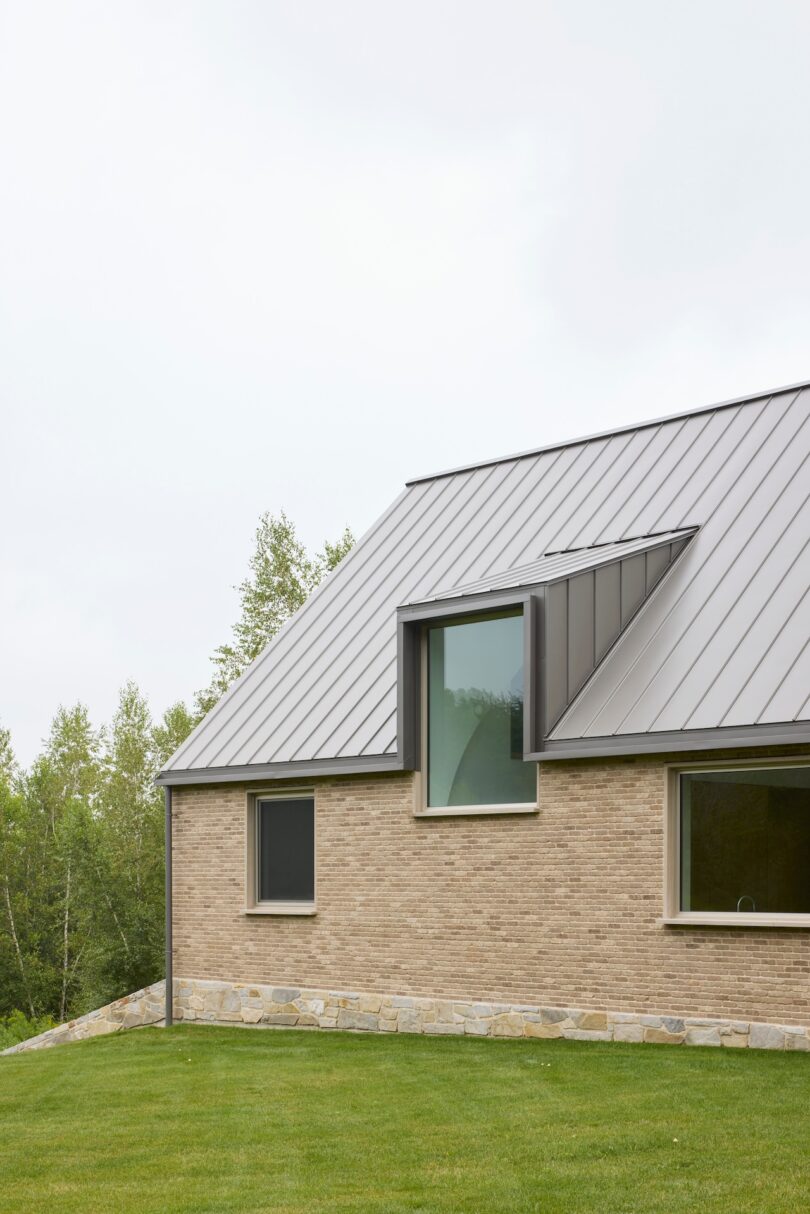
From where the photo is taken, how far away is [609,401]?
78.7m

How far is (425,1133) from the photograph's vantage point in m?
9.51

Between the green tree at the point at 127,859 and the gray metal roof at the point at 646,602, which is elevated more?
the gray metal roof at the point at 646,602

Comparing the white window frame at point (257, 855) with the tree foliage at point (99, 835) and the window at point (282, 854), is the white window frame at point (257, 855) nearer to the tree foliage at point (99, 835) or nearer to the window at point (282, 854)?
the window at point (282, 854)

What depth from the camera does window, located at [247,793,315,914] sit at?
18234 mm

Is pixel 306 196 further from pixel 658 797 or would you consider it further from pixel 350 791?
pixel 658 797

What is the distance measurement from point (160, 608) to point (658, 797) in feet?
199

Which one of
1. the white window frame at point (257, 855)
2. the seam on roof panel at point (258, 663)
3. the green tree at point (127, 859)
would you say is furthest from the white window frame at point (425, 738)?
the green tree at point (127, 859)

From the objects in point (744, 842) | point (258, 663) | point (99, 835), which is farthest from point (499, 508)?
point (99, 835)

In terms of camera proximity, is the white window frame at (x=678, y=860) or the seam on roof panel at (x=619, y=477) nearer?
the white window frame at (x=678, y=860)

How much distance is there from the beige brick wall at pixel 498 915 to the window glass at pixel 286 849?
1.03 feet

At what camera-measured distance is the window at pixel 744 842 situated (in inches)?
522

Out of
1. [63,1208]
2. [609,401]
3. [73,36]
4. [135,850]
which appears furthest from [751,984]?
[609,401]

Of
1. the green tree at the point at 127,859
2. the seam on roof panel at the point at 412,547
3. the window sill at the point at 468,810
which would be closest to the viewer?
the window sill at the point at 468,810

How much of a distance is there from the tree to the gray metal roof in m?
23.5
